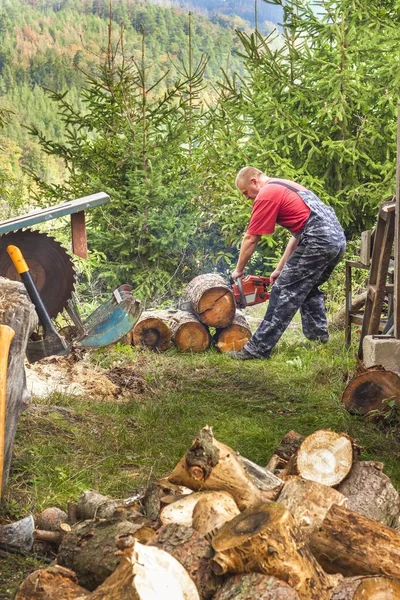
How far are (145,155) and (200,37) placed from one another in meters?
28.9

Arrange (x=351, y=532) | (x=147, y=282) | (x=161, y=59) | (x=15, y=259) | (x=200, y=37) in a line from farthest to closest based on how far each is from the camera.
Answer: (x=200, y=37), (x=161, y=59), (x=147, y=282), (x=15, y=259), (x=351, y=532)

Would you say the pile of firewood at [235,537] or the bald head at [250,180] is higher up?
the bald head at [250,180]

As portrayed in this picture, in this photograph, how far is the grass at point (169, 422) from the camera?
13.1 ft

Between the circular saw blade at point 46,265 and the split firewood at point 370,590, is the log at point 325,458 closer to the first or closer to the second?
the split firewood at point 370,590

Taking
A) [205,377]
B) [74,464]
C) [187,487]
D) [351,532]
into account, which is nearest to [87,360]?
[205,377]

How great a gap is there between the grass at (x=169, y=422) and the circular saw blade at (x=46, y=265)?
3.01 feet

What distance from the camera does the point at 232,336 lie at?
26.0ft

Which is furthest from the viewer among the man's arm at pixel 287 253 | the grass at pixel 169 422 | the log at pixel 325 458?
the man's arm at pixel 287 253

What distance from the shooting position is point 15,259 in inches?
209

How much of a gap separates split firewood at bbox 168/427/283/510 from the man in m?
4.21

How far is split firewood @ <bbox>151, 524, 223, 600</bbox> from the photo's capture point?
2.53m

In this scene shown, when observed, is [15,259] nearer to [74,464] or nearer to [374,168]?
[74,464]

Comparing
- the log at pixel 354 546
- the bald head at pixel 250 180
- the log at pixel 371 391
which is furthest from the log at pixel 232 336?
the log at pixel 354 546

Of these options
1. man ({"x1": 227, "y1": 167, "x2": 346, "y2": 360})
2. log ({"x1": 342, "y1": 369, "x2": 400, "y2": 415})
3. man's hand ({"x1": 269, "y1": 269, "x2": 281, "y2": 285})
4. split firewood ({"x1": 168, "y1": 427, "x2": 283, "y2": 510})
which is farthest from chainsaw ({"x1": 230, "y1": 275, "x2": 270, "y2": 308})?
split firewood ({"x1": 168, "y1": 427, "x2": 283, "y2": 510})
